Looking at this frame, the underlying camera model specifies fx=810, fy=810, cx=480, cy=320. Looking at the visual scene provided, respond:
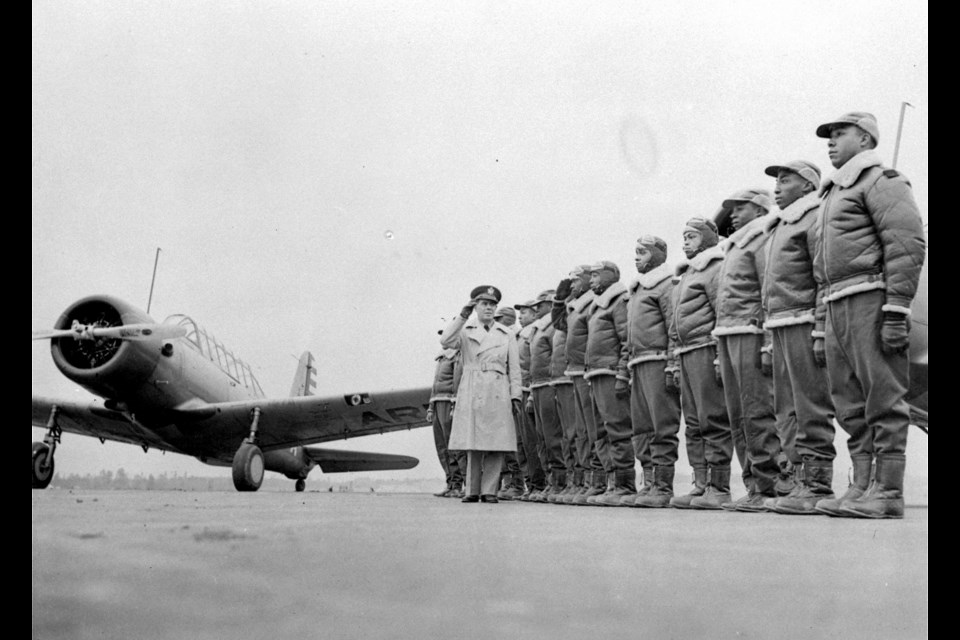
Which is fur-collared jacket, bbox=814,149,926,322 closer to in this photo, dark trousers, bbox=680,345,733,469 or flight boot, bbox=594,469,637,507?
dark trousers, bbox=680,345,733,469

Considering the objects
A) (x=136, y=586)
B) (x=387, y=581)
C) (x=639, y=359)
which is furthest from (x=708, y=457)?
(x=136, y=586)

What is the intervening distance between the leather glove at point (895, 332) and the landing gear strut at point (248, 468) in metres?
9.05

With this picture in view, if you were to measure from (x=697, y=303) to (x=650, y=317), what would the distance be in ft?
1.79

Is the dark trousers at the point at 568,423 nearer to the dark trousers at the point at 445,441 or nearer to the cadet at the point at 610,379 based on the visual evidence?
the cadet at the point at 610,379

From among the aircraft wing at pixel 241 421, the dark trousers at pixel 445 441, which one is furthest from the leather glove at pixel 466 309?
the aircraft wing at pixel 241 421

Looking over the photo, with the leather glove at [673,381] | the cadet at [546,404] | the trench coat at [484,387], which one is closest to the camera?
the leather glove at [673,381]

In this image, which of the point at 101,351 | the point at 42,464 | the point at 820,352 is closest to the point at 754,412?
the point at 820,352

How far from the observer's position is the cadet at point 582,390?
677 centimetres

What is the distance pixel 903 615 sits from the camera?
2.28 metres

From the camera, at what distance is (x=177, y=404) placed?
12.1 meters

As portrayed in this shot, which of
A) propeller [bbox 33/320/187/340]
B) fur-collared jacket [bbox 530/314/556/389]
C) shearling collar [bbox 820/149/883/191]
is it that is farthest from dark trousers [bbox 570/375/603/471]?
propeller [bbox 33/320/187/340]

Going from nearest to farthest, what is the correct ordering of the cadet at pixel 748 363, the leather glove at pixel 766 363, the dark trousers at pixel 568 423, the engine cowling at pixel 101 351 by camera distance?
the leather glove at pixel 766 363 < the cadet at pixel 748 363 < the dark trousers at pixel 568 423 < the engine cowling at pixel 101 351

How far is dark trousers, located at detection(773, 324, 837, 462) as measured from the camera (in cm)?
427
